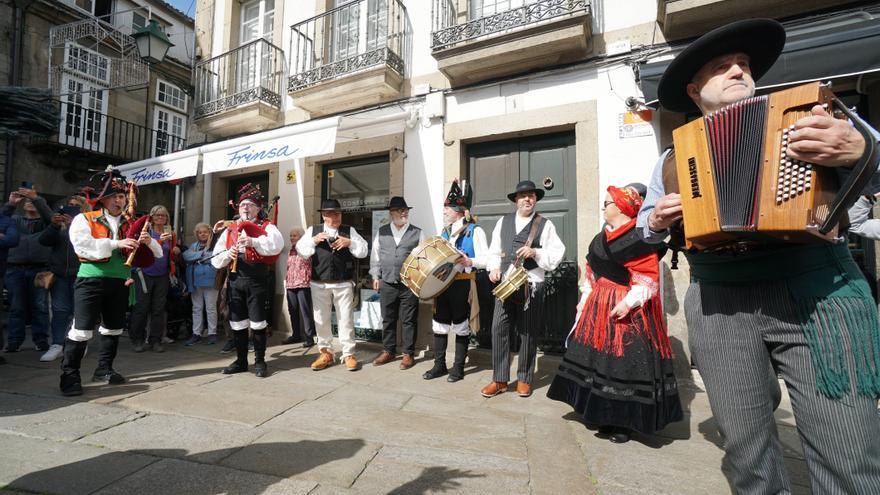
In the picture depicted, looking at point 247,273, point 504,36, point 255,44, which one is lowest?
point 247,273

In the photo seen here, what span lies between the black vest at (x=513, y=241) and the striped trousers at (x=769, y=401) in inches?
88.6

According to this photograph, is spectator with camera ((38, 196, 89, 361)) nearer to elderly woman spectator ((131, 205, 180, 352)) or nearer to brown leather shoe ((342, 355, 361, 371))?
elderly woman spectator ((131, 205, 180, 352))

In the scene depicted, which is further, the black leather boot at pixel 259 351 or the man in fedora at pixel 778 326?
the black leather boot at pixel 259 351

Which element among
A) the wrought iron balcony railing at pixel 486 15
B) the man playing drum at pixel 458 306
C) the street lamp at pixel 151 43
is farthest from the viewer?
the street lamp at pixel 151 43

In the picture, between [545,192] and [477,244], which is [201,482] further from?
[545,192]

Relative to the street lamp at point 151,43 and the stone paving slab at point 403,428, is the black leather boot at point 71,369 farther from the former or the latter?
the street lamp at point 151,43

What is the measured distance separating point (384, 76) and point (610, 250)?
4272 mm


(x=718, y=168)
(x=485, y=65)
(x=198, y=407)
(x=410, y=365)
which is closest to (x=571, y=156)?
(x=485, y=65)

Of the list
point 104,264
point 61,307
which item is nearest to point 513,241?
point 104,264

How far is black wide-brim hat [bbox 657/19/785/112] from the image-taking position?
153cm

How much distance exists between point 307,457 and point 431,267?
1949mm

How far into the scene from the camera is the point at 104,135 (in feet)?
40.0

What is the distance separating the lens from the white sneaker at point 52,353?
15.6ft

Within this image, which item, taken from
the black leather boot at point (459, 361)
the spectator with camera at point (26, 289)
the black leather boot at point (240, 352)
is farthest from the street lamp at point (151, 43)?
the black leather boot at point (459, 361)
